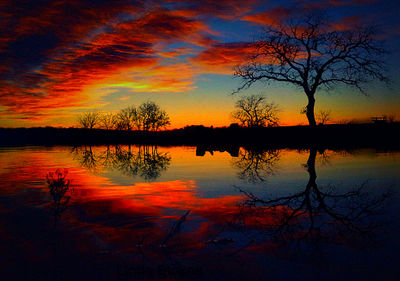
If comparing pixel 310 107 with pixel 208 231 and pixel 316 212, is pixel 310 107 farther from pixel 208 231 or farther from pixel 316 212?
pixel 208 231

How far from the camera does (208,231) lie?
16.2 ft

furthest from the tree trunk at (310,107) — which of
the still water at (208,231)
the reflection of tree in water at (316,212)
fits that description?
the reflection of tree in water at (316,212)

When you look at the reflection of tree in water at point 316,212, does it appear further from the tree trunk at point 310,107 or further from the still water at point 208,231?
the tree trunk at point 310,107

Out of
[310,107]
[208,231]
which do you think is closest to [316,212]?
[208,231]

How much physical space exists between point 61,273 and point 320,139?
25.8 meters

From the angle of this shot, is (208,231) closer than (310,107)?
Yes

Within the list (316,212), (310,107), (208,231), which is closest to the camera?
(208,231)

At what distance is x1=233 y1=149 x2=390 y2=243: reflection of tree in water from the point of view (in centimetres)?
481

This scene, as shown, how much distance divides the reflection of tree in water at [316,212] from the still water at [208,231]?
2cm

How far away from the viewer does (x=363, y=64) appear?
2539 cm

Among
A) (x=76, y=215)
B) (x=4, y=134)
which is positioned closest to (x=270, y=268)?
(x=76, y=215)

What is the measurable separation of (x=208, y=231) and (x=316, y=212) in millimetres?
2219

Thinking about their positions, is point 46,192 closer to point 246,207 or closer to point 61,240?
point 61,240

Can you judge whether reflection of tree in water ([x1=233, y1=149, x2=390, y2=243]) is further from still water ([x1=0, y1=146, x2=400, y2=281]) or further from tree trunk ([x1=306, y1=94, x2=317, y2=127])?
tree trunk ([x1=306, y1=94, x2=317, y2=127])
